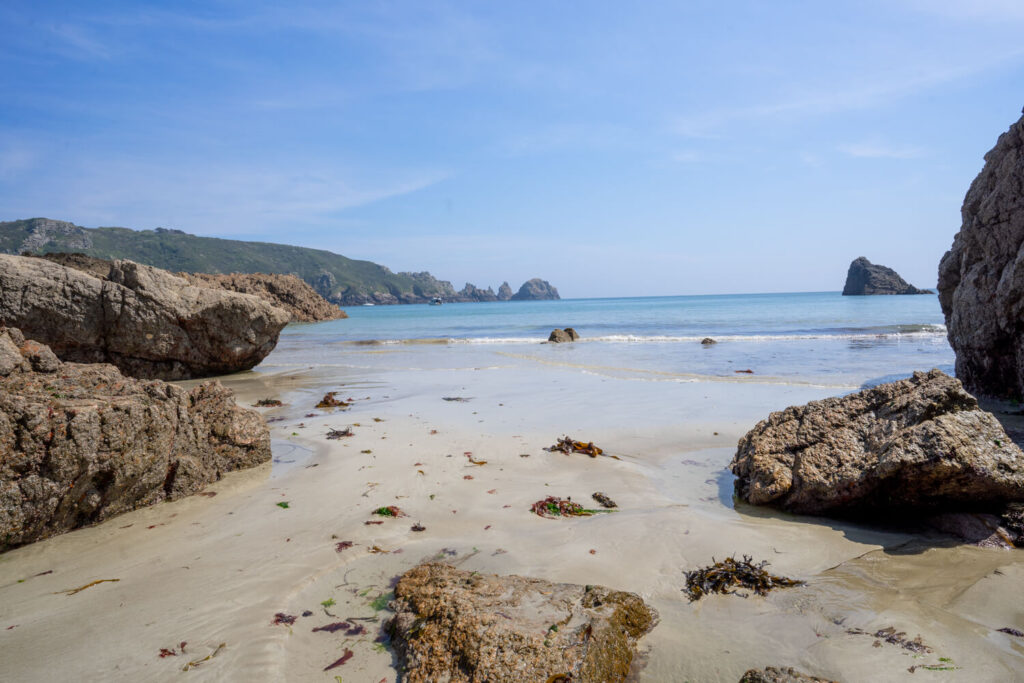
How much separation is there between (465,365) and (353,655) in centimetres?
1391

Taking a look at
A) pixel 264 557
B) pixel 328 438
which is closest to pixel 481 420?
pixel 328 438

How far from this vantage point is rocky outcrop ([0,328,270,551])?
11.9ft

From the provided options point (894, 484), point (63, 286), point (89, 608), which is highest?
point (63, 286)

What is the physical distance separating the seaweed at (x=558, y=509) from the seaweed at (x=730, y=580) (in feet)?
3.78

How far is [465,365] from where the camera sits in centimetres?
1645

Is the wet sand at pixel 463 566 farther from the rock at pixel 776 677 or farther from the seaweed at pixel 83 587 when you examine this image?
the rock at pixel 776 677

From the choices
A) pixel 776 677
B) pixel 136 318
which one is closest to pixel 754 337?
pixel 136 318

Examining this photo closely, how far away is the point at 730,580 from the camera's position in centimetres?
330

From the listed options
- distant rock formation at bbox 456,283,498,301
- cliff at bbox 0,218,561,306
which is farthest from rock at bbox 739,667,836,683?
distant rock formation at bbox 456,283,498,301

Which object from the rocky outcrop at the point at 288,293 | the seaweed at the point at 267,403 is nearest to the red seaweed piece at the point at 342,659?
the seaweed at the point at 267,403

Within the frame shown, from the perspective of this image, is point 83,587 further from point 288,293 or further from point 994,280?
point 288,293

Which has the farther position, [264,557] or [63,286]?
[63,286]

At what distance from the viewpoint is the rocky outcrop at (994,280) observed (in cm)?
784

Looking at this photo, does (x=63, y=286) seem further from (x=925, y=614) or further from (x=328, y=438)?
(x=925, y=614)
